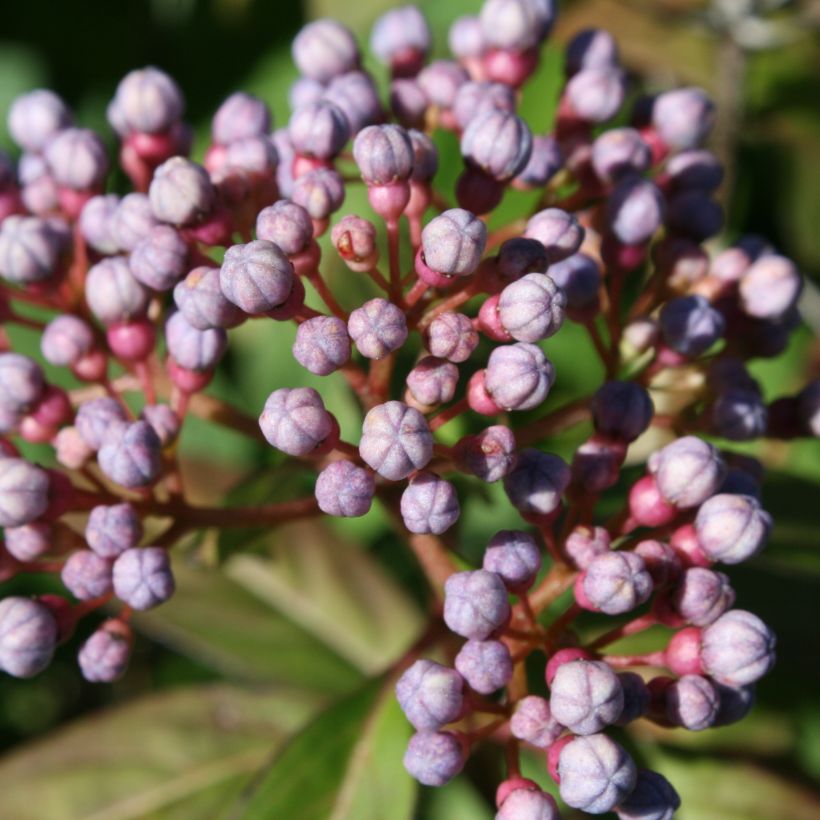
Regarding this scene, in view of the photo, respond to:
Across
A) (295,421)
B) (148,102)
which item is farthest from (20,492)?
(148,102)

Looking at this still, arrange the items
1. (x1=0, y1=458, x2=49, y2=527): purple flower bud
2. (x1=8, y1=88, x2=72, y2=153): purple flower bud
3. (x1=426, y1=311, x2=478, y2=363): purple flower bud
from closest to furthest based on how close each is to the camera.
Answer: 1. (x1=426, y1=311, x2=478, y2=363): purple flower bud
2. (x1=0, y1=458, x2=49, y2=527): purple flower bud
3. (x1=8, y1=88, x2=72, y2=153): purple flower bud

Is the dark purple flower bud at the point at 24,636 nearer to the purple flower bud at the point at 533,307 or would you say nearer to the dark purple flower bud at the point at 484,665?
the dark purple flower bud at the point at 484,665

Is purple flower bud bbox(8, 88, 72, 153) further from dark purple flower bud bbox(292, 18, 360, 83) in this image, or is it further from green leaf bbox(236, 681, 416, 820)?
green leaf bbox(236, 681, 416, 820)

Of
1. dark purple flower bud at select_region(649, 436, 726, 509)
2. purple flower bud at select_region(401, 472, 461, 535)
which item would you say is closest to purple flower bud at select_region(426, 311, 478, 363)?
purple flower bud at select_region(401, 472, 461, 535)

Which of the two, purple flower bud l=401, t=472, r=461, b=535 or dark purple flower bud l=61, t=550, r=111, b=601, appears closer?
purple flower bud l=401, t=472, r=461, b=535

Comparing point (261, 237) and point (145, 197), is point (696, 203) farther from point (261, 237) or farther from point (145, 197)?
point (145, 197)

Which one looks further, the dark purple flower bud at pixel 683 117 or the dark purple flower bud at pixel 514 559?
the dark purple flower bud at pixel 683 117

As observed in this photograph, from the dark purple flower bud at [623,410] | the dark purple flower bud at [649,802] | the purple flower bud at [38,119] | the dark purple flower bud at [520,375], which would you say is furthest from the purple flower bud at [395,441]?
the purple flower bud at [38,119]
